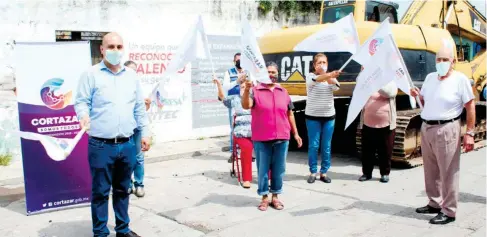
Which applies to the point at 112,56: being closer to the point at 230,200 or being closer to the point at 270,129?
the point at 270,129

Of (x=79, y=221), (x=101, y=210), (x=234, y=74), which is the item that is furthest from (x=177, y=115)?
(x=101, y=210)

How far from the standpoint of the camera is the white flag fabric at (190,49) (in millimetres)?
5297

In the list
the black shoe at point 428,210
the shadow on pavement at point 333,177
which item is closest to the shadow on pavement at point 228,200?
the shadow on pavement at point 333,177

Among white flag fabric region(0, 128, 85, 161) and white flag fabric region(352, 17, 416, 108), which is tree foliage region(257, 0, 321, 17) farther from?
white flag fabric region(0, 128, 85, 161)

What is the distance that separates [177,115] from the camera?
9.87m

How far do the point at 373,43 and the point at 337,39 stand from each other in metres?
0.56

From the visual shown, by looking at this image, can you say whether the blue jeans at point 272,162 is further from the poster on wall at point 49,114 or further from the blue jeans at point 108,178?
the poster on wall at point 49,114

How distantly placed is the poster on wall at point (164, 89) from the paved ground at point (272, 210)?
88.6 inches

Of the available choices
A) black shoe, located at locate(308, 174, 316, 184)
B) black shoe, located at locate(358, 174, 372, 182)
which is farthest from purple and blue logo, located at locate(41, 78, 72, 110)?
black shoe, located at locate(358, 174, 372, 182)

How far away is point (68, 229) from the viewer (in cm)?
472

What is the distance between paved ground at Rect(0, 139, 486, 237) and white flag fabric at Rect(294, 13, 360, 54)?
184cm

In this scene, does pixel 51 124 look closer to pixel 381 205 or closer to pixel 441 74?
pixel 381 205

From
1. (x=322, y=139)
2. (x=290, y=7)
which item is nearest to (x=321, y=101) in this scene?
(x=322, y=139)

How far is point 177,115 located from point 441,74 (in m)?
6.13
